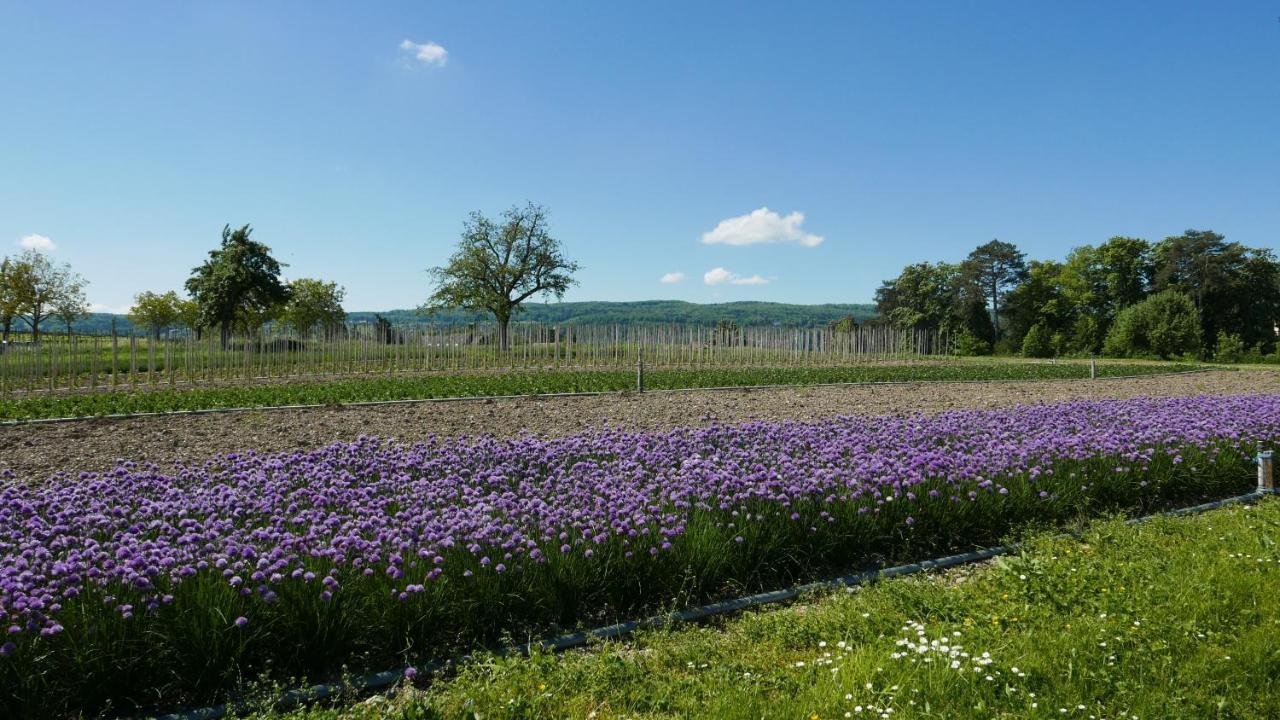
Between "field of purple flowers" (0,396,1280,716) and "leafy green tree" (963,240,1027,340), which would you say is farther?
"leafy green tree" (963,240,1027,340)

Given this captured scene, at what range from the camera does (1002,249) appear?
60562 mm

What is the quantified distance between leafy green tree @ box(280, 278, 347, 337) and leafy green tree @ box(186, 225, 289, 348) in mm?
13871

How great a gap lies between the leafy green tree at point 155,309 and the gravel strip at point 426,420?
53.3 m

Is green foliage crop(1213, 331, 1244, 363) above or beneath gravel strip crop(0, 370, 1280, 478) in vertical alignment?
above

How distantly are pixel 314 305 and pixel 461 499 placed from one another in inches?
2176

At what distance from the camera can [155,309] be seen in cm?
5466

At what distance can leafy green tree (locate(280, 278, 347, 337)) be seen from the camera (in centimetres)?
5347

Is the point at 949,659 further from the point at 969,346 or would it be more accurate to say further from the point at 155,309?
the point at 155,309

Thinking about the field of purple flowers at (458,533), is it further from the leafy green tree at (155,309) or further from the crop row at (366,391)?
the leafy green tree at (155,309)

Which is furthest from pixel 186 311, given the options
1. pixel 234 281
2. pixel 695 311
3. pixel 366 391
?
pixel 695 311

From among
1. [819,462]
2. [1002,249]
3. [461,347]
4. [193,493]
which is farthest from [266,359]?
[1002,249]

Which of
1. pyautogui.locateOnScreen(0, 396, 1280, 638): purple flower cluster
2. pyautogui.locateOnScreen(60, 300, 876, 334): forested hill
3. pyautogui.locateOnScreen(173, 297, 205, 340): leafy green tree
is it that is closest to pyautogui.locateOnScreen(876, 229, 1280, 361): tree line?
pyautogui.locateOnScreen(0, 396, 1280, 638): purple flower cluster

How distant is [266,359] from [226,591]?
1837cm

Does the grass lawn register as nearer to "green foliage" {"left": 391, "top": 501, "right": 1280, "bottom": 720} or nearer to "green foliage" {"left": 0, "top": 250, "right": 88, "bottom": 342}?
"green foliage" {"left": 391, "top": 501, "right": 1280, "bottom": 720}
